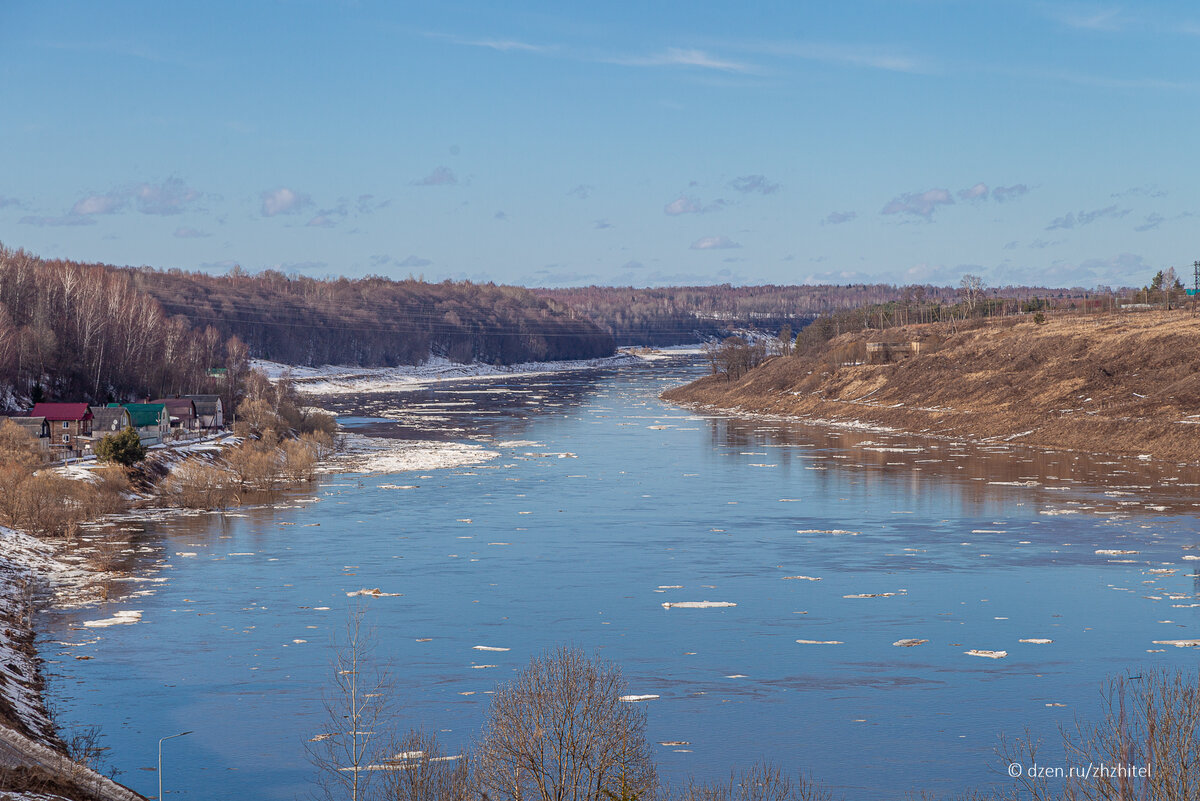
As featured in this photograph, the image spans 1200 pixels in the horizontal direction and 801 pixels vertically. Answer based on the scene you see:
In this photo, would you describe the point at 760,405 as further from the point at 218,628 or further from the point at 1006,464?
→ the point at 218,628

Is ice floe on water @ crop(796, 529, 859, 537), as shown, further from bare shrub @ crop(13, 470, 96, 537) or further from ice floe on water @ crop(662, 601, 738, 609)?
bare shrub @ crop(13, 470, 96, 537)

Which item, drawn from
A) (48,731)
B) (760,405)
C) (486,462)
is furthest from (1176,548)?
(760,405)

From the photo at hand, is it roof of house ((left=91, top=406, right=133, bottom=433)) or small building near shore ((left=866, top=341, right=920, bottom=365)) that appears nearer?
roof of house ((left=91, top=406, right=133, bottom=433))

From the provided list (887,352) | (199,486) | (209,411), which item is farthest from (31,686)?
(887,352)

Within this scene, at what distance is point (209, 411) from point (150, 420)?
735 cm

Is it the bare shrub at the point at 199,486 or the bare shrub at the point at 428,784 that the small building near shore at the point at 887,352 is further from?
the bare shrub at the point at 428,784

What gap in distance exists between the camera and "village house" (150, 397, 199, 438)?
53.2 metres

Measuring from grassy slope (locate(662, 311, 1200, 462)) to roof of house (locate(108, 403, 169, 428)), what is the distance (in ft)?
135

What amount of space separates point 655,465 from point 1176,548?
80.8ft

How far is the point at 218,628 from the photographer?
2222 cm

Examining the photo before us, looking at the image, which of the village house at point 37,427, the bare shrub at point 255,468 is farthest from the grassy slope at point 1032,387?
the village house at point 37,427

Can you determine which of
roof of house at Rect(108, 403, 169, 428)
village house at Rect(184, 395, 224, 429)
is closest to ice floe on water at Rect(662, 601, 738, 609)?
roof of house at Rect(108, 403, 169, 428)

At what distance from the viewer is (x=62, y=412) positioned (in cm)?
4794

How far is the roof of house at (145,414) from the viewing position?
161 feet
